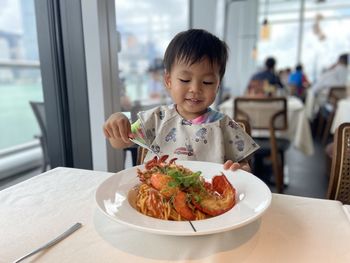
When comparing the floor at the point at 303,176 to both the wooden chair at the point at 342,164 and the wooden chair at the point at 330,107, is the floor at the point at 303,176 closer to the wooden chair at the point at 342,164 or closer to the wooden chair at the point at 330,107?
the wooden chair at the point at 330,107

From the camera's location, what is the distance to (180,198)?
1.70 feet

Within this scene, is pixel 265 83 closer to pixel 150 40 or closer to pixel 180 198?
pixel 150 40

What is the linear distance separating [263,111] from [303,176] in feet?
3.27

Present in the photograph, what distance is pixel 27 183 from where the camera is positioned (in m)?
0.76

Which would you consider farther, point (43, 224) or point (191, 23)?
point (191, 23)

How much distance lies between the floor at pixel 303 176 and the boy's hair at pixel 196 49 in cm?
156

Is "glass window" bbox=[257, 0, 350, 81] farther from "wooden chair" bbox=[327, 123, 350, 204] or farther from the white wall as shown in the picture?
"wooden chair" bbox=[327, 123, 350, 204]

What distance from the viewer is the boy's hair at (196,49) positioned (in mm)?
810

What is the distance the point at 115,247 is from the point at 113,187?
0.15m

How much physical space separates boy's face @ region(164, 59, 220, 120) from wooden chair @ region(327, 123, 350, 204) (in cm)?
47

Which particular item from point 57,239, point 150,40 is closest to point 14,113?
point 150,40

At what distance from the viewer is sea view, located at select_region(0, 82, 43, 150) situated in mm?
1958

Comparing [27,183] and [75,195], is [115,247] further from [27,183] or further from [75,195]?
[27,183]

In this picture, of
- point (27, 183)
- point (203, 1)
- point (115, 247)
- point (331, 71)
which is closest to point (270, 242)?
point (115, 247)
